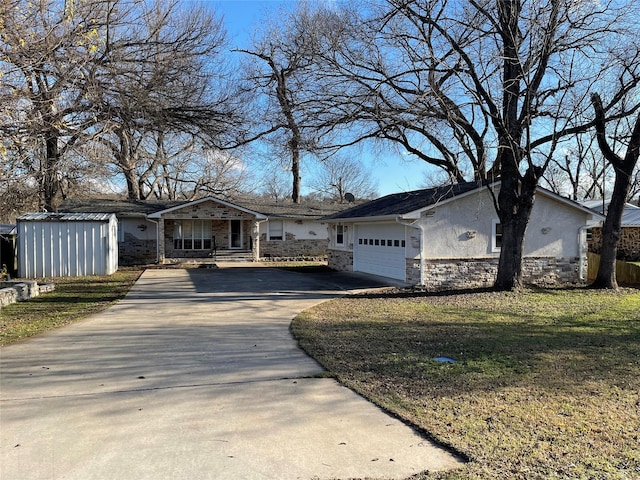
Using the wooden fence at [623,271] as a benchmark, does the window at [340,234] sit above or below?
above

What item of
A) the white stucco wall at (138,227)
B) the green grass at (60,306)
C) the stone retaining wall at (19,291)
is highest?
the white stucco wall at (138,227)

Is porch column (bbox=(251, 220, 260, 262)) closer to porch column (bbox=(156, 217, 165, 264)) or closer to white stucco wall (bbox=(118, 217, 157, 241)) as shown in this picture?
porch column (bbox=(156, 217, 165, 264))

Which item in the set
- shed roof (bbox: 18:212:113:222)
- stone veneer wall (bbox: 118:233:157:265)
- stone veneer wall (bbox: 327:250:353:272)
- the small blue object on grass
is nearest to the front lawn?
the small blue object on grass

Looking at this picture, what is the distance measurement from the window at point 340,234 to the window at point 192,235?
26.8 feet

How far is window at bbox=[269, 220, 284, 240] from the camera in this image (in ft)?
91.9

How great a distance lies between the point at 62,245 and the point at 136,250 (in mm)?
7509

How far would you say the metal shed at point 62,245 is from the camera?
1766 centimetres

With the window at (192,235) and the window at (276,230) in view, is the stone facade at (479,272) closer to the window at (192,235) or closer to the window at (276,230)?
the window at (276,230)

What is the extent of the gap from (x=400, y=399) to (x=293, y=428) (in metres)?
1.27

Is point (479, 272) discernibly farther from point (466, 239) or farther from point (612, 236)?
point (612, 236)

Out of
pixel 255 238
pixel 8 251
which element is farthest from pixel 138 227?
pixel 8 251

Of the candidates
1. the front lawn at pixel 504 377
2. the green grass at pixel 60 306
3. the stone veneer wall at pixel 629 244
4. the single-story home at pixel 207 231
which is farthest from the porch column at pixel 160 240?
the stone veneer wall at pixel 629 244

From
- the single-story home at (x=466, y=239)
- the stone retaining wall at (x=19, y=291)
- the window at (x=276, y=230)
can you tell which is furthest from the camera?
the window at (x=276, y=230)

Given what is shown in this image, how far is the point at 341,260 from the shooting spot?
70.2 ft
